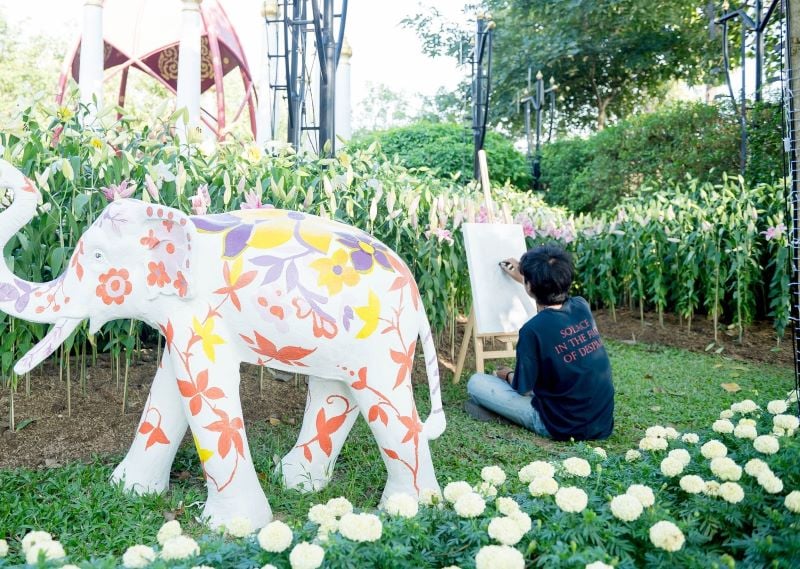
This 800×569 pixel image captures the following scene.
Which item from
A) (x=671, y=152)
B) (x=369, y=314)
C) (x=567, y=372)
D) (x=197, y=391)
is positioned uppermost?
(x=671, y=152)

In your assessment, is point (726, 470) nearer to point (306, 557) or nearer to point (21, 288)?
point (306, 557)

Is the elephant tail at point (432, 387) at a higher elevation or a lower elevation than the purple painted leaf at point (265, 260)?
lower

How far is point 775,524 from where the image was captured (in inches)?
60.6

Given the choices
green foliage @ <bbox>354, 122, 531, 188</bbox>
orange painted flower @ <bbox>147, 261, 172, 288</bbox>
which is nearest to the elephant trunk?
orange painted flower @ <bbox>147, 261, 172, 288</bbox>

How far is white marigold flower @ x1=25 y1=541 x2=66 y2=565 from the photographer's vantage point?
4.32 feet

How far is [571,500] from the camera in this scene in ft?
5.03

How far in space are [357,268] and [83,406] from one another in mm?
1946

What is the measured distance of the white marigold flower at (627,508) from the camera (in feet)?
4.88

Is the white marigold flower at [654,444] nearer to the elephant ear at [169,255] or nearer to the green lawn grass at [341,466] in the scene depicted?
the green lawn grass at [341,466]

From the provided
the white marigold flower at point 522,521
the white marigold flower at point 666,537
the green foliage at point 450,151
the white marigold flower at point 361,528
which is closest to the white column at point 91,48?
the green foliage at point 450,151

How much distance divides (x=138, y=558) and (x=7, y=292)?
119 centimetres

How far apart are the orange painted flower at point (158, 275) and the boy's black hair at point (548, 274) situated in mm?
1913

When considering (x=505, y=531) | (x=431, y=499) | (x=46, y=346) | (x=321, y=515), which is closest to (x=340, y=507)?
(x=321, y=515)

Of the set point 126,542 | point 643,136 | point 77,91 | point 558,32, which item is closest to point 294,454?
point 126,542
